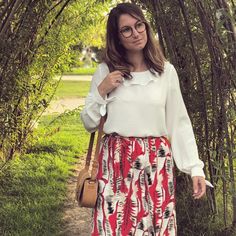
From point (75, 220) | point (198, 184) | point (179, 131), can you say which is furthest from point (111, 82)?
point (75, 220)

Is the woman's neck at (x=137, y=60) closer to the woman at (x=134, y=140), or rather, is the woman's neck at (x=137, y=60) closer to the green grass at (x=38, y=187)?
the woman at (x=134, y=140)

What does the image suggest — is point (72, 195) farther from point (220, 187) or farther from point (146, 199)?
point (146, 199)

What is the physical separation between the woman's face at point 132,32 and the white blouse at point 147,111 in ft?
0.37

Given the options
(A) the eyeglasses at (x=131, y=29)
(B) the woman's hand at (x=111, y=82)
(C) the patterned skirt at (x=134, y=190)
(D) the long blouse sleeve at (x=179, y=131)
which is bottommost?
(C) the patterned skirt at (x=134, y=190)

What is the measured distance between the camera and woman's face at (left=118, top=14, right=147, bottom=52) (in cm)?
205

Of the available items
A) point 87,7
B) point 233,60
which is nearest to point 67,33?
point 87,7

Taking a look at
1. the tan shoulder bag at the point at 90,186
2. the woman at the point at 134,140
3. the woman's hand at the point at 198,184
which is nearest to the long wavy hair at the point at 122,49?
the woman at the point at 134,140

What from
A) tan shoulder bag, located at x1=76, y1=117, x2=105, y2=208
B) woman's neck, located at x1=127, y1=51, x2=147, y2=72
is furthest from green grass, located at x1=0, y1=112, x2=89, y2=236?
woman's neck, located at x1=127, y1=51, x2=147, y2=72

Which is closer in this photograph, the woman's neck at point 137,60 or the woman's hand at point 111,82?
the woman's hand at point 111,82

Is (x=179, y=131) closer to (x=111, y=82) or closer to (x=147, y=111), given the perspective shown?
(x=147, y=111)

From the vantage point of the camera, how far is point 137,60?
2.13m

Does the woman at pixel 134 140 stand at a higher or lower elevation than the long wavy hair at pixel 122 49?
lower

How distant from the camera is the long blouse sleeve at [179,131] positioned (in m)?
2.10

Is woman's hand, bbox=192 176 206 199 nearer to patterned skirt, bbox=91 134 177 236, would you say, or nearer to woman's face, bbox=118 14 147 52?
patterned skirt, bbox=91 134 177 236
